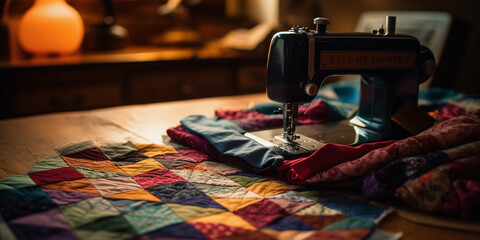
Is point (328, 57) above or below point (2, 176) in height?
above

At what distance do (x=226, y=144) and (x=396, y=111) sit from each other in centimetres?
50

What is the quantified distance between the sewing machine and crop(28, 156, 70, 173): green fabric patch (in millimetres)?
459

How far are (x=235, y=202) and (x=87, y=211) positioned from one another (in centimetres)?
26

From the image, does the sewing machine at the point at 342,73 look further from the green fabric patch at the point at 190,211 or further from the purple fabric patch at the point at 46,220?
the purple fabric patch at the point at 46,220

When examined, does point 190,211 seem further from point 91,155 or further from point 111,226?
point 91,155

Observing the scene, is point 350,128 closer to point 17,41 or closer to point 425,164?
point 425,164

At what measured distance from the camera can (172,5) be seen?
9.87 feet

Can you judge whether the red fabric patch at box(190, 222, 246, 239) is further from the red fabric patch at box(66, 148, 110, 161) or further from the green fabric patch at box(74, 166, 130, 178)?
the red fabric patch at box(66, 148, 110, 161)

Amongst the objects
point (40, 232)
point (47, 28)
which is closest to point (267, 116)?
point (40, 232)

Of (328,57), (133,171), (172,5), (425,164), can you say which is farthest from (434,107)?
(172,5)

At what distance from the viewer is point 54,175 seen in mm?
914

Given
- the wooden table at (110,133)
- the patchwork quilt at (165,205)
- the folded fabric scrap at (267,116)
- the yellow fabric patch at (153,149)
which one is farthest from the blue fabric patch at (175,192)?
the folded fabric scrap at (267,116)

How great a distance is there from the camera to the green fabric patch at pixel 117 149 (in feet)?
3.52

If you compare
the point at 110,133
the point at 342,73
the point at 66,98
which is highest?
the point at 342,73
